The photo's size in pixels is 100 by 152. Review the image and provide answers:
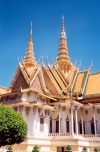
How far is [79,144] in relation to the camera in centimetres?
2344

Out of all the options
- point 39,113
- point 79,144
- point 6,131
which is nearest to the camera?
point 6,131

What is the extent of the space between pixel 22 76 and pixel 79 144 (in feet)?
35.5

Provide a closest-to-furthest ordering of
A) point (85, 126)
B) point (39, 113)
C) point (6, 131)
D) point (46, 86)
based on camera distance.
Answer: point (6, 131) < point (39, 113) < point (85, 126) < point (46, 86)

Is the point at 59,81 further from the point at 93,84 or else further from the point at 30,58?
the point at 30,58

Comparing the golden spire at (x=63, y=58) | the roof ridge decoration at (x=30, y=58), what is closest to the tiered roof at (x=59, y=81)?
the golden spire at (x=63, y=58)

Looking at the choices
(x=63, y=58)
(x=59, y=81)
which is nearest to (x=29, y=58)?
(x=63, y=58)

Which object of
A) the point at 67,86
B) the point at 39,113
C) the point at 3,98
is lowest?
the point at 39,113

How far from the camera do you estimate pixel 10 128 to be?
58.0ft

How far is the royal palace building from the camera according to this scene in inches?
977

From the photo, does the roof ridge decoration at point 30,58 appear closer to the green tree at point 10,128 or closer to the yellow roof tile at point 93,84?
the yellow roof tile at point 93,84

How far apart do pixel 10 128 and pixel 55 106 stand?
1084 cm

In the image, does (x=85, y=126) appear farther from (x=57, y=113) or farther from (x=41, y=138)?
(x=41, y=138)

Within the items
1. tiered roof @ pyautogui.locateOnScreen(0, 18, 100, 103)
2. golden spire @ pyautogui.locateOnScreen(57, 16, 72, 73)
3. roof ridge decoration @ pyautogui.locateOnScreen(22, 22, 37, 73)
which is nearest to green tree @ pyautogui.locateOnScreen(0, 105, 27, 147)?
tiered roof @ pyautogui.locateOnScreen(0, 18, 100, 103)

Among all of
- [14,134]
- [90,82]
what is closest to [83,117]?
[90,82]
